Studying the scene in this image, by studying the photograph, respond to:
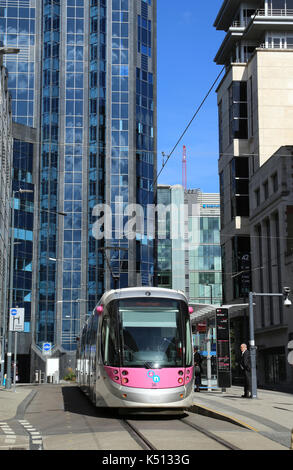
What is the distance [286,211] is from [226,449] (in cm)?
4273

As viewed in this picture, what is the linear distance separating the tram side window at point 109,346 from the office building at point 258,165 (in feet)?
116

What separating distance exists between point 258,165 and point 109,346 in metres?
47.4

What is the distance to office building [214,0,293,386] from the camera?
54.6 m

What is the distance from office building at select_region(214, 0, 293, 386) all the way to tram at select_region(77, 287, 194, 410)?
35203 mm

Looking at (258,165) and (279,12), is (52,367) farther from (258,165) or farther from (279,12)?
(279,12)

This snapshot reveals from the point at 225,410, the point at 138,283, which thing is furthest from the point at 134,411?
the point at 138,283

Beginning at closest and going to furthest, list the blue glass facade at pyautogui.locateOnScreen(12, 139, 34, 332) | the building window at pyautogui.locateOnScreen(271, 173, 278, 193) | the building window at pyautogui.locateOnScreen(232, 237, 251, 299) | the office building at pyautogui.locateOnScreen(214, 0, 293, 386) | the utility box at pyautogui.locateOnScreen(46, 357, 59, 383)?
1. the office building at pyautogui.locateOnScreen(214, 0, 293, 386)
2. the building window at pyautogui.locateOnScreen(271, 173, 278, 193)
3. the utility box at pyautogui.locateOnScreen(46, 357, 59, 383)
4. the building window at pyautogui.locateOnScreen(232, 237, 251, 299)
5. the blue glass facade at pyautogui.locateOnScreen(12, 139, 34, 332)

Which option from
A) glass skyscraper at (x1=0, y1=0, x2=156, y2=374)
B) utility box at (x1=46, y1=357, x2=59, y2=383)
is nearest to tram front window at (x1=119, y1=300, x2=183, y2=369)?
utility box at (x1=46, y1=357, x2=59, y2=383)

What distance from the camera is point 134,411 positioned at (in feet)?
55.7

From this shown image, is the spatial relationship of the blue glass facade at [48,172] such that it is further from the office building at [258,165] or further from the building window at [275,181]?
the building window at [275,181]

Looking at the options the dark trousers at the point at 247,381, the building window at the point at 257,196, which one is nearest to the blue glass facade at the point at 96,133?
the building window at the point at 257,196

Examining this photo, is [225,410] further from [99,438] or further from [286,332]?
[286,332]

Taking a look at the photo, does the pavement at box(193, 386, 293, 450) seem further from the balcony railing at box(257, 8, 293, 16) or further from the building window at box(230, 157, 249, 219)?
the balcony railing at box(257, 8, 293, 16)

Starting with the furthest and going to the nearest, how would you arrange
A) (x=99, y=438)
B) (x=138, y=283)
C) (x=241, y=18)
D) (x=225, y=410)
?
(x=138, y=283), (x=241, y=18), (x=225, y=410), (x=99, y=438)
